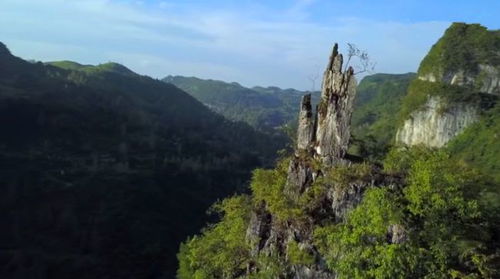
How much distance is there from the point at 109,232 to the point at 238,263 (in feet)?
280

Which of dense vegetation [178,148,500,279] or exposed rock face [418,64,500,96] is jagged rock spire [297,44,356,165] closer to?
dense vegetation [178,148,500,279]

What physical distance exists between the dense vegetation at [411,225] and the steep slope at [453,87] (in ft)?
248

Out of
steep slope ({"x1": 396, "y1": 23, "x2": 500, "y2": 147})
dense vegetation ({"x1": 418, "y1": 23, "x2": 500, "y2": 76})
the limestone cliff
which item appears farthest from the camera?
dense vegetation ({"x1": 418, "y1": 23, "x2": 500, "y2": 76})

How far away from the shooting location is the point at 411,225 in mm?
24281

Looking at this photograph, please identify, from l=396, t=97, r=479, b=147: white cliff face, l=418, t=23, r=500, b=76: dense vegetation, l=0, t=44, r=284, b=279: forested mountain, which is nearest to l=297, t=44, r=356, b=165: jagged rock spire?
l=396, t=97, r=479, b=147: white cliff face

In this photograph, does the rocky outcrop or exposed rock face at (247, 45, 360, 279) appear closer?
the rocky outcrop

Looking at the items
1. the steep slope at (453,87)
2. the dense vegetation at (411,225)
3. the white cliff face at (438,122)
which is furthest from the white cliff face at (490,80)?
the dense vegetation at (411,225)

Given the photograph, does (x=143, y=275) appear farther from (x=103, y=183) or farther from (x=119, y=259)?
(x=103, y=183)

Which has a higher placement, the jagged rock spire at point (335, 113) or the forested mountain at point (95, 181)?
the jagged rock spire at point (335, 113)

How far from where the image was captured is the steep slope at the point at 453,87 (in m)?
100

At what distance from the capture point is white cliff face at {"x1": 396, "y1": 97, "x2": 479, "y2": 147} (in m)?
99.3

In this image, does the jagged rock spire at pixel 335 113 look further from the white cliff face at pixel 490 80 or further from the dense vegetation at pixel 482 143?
the white cliff face at pixel 490 80

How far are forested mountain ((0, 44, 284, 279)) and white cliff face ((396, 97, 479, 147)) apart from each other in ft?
155

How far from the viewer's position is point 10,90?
162m
